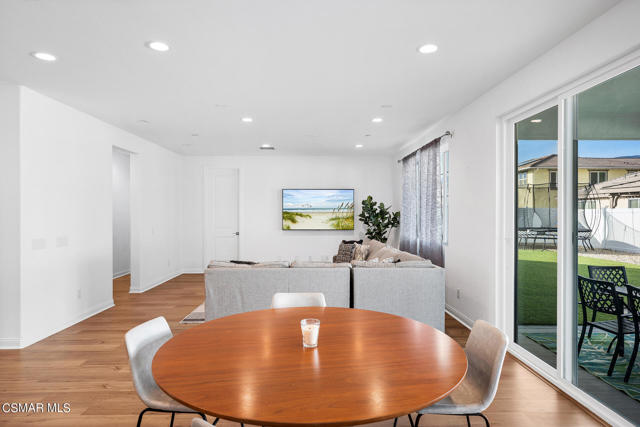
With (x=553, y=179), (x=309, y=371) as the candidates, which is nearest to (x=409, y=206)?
(x=553, y=179)

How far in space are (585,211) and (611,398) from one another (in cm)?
121

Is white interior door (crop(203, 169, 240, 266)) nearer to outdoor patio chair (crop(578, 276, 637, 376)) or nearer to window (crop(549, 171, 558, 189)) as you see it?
window (crop(549, 171, 558, 189))

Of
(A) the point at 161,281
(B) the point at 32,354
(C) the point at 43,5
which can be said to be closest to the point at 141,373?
(C) the point at 43,5

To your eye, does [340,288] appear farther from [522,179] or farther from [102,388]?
[102,388]

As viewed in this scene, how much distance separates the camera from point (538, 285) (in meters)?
3.11

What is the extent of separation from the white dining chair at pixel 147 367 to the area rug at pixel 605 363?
8.15ft

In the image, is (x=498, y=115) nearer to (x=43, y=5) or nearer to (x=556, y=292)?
(x=556, y=292)

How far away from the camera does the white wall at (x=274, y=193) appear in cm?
765

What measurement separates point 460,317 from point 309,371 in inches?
140

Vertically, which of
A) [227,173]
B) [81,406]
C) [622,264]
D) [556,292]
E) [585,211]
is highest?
[227,173]

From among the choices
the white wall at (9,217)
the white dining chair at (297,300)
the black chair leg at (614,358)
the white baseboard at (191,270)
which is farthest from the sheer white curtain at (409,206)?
the white wall at (9,217)

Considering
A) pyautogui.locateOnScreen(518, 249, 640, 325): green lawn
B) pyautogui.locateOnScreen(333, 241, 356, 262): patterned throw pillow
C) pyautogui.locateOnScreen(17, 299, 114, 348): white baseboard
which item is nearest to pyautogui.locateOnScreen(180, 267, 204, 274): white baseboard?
pyautogui.locateOnScreen(17, 299, 114, 348): white baseboard

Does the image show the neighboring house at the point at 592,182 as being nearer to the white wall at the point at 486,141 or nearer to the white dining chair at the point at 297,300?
the white wall at the point at 486,141

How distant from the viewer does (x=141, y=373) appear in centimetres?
166
